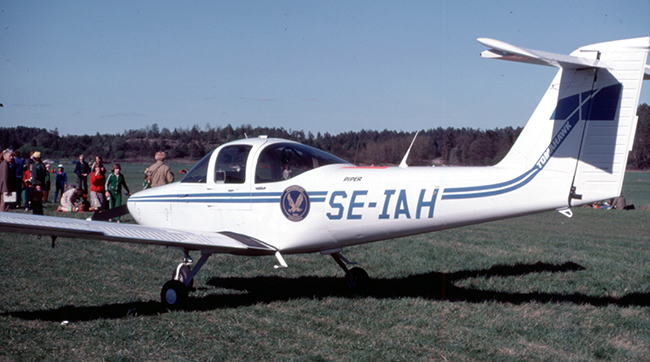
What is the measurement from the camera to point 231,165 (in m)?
7.08

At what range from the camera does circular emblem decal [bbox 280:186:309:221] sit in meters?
6.54

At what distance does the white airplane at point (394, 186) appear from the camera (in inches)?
215

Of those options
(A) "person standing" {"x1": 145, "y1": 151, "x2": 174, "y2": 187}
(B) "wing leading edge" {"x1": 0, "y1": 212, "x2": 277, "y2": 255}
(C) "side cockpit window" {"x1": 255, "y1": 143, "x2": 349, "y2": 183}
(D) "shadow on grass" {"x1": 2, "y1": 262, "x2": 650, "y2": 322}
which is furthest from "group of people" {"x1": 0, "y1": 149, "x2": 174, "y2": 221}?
(C) "side cockpit window" {"x1": 255, "y1": 143, "x2": 349, "y2": 183}

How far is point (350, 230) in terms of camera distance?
251 inches

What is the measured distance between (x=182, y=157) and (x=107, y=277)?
52.6ft

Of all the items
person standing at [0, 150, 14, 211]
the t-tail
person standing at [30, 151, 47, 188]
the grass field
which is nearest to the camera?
the grass field

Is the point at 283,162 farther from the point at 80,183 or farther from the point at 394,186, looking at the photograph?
the point at 80,183

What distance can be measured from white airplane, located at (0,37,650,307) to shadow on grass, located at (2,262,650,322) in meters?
0.49

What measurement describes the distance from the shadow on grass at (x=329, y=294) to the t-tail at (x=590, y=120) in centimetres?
212

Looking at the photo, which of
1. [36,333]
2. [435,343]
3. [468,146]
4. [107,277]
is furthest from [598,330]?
[468,146]

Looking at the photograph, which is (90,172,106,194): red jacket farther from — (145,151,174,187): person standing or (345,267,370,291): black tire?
(345,267,370,291): black tire

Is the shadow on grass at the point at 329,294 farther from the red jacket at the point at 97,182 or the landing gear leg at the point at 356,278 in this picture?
the red jacket at the point at 97,182

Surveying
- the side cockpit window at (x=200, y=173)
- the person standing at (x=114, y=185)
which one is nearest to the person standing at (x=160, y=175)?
the person standing at (x=114, y=185)

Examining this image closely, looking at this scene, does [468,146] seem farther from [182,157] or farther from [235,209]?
[235,209]
